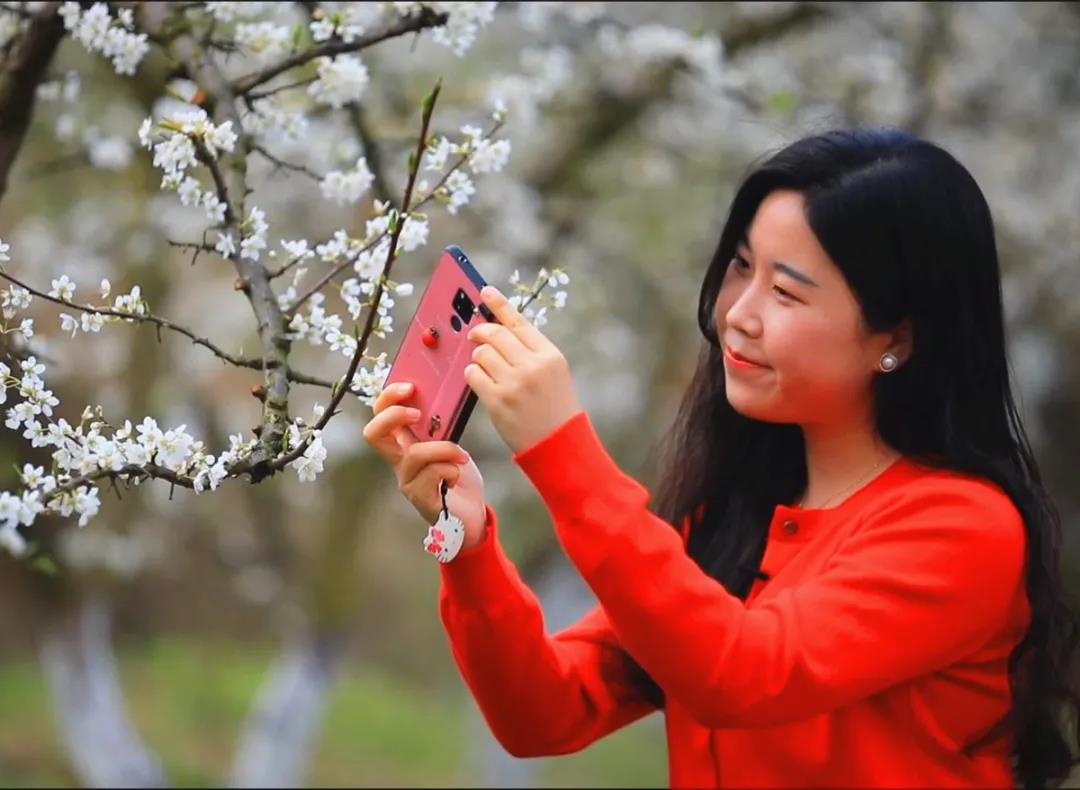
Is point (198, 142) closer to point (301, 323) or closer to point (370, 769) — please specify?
point (301, 323)

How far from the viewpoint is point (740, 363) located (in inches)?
51.3

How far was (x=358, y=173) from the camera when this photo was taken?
1616 millimetres

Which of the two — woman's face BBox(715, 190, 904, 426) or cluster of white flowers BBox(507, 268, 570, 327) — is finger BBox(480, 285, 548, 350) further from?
woman's face BBox(715, 190, 904, 426)

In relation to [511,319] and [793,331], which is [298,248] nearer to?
[511,319]

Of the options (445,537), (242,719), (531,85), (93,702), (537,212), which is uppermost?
(242,719)

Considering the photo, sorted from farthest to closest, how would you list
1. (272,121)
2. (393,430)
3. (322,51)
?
(272,121) → (322,51) → (393,430)

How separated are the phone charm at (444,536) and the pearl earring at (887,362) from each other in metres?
0.45

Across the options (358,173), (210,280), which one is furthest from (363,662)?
(358,173)

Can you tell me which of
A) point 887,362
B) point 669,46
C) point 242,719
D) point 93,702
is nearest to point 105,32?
point 887,362

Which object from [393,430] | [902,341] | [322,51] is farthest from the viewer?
[322,51]

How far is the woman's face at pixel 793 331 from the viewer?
1261 millimetres

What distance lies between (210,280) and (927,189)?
5.56 meters

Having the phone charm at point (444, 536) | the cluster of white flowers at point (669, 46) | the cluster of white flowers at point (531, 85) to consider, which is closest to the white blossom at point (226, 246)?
the phone charm at point (444, 536)

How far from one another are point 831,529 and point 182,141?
78 centimetres
